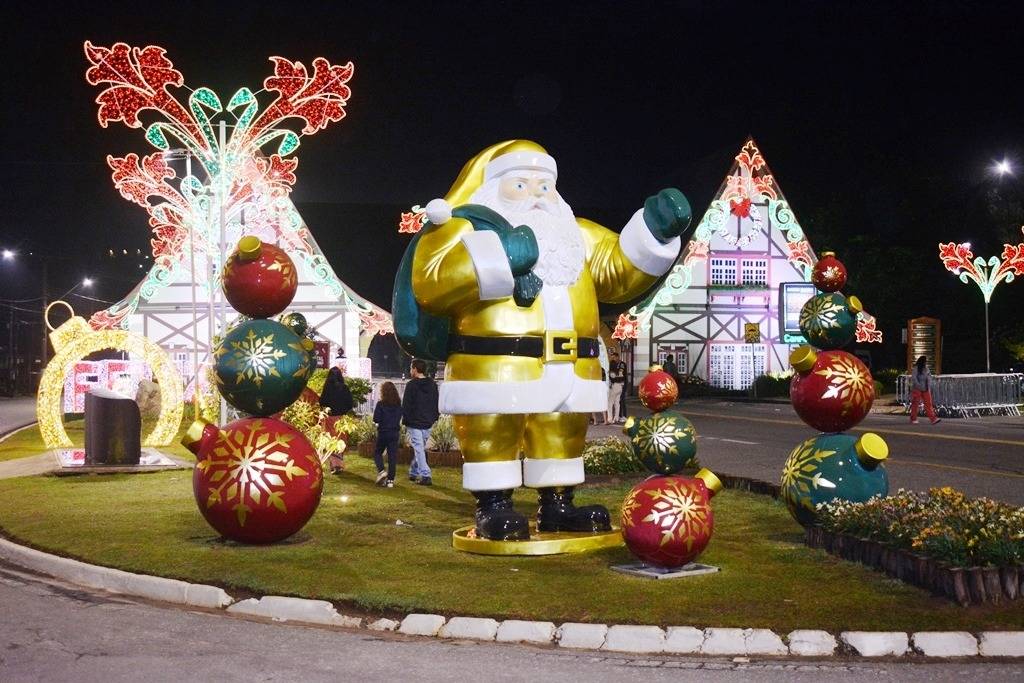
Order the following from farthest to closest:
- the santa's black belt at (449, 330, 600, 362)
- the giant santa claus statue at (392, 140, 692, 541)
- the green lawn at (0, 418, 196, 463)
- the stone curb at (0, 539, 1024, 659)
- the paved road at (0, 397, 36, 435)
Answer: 1. the paved road at (0, 397, 36, 435)
2. the green lawn at (0, 418, 196, 463)
3. the santa's black belt at (449, 330, 600, 362)
4. the giant santa claus statue at (392, 140, 692, 541)
5. the stone curb at (0, 539, 1024, 659)

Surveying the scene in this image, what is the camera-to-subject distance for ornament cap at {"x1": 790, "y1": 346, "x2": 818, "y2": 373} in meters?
8.92

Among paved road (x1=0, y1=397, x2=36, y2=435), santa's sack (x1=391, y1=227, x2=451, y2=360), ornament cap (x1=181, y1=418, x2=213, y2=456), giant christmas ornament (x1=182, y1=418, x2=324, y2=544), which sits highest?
santa's sack (x1=391, y1=227, x2=451, y2=360)

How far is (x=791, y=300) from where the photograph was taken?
128 feet

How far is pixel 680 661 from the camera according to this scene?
585cm

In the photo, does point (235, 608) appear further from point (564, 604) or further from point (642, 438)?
point (642, 438)

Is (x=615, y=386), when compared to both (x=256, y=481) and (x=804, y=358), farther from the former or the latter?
(x=256, y=481)

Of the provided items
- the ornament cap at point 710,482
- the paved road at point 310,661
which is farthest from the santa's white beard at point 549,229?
the paved road at point 310,661

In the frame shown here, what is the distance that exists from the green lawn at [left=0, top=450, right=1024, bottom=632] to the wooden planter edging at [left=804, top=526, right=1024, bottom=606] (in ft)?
0.31

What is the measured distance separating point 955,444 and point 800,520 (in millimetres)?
10496

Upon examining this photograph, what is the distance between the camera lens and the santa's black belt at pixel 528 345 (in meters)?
8.30

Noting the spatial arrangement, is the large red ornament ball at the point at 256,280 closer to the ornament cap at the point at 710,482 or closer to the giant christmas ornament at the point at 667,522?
the giant christmas ornament at the point at 667,522

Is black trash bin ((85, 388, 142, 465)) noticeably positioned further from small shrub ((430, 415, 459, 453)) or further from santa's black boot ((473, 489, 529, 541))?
santa's black boot ((473, 489, 529, 541))

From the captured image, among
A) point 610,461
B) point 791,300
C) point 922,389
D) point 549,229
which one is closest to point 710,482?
point 549,229

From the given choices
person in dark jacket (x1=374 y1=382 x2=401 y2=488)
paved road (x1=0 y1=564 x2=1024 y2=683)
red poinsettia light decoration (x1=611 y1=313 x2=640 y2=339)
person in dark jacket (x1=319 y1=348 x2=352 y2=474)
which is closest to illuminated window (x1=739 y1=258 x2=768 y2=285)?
red poinsettia light decoration (x1=611 y1=313 x2=640 y2=339)
